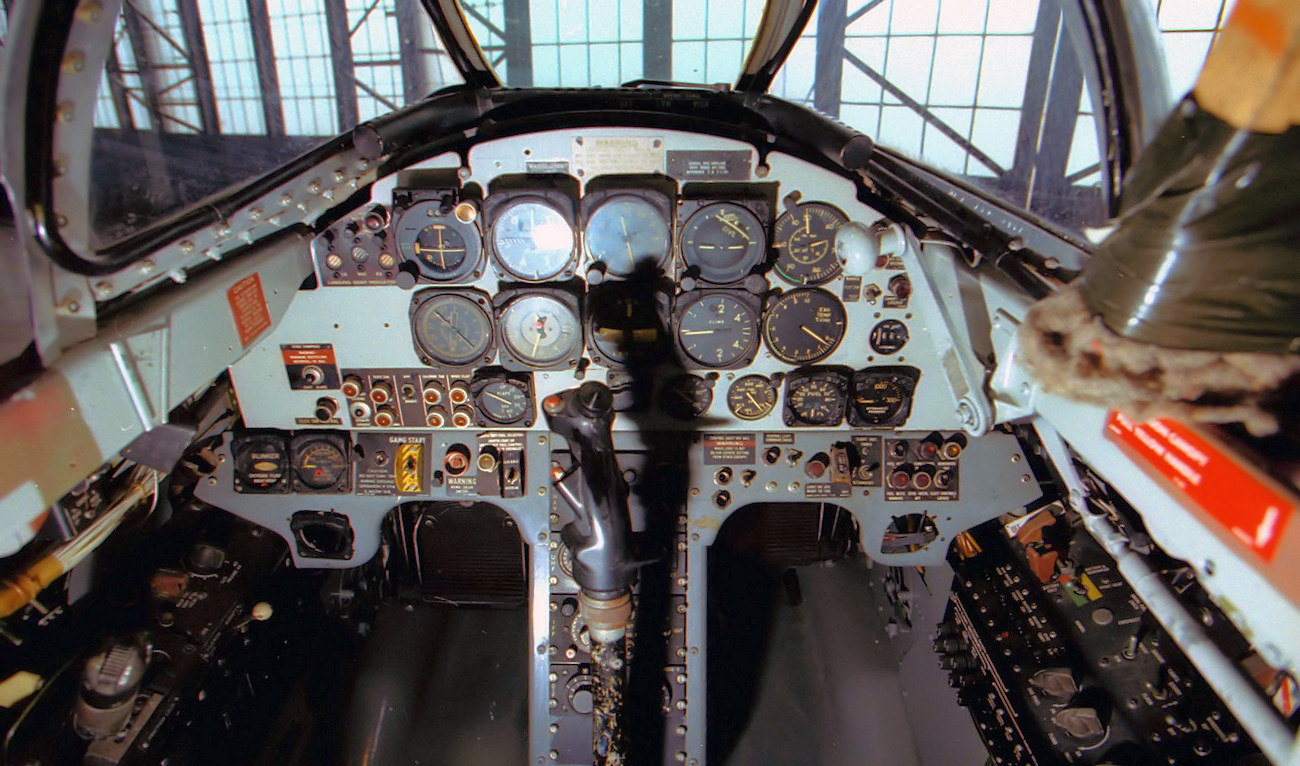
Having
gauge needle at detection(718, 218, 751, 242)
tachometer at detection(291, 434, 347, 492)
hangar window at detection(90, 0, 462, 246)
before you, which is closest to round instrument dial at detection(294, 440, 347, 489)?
tachometer at detection(291, 434, 347, 492)

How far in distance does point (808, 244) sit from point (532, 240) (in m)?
0.97

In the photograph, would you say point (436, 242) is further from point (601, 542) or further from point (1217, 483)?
point (1217, 483)

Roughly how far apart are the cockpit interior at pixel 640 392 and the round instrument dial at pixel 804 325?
15 mm

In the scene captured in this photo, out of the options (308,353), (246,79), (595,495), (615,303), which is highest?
(246,79)

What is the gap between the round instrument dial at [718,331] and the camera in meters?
2.32

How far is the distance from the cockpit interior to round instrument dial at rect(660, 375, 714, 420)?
0.07ft

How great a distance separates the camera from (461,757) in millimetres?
2711

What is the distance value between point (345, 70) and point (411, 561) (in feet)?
9.34

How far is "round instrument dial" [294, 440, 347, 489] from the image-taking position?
258 cm

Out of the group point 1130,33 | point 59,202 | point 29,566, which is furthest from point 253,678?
point 1130,33

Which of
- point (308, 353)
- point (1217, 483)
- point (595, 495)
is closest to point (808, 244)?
point (595, 495)

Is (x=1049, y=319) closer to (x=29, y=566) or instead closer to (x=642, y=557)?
(x=642, y=557)

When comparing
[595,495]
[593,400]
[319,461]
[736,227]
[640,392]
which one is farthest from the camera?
[319,461]

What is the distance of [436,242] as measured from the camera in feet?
7.34
